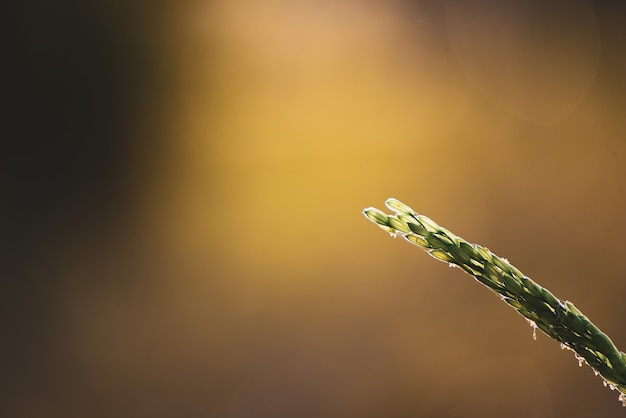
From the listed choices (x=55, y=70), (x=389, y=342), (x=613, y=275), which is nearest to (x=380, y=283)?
(x=389, y=342)

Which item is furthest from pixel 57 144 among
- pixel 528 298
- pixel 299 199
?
pixel 528 298

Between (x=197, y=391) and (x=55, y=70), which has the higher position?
(x=55, y=70)

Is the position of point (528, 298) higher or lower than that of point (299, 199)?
lower

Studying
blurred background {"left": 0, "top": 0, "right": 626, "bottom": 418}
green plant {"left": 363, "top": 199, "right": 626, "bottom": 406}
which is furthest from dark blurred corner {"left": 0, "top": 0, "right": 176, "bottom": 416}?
green plant {"left": 363, "top": 199, "right": 626, "bottom": 406}

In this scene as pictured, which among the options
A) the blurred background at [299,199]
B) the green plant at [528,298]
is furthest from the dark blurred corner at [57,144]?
the green plant at [528,298]

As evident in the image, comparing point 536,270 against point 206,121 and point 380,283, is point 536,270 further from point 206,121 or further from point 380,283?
point 206,121

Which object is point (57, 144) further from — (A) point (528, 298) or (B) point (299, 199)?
(A) point (528, 298)
